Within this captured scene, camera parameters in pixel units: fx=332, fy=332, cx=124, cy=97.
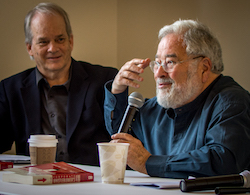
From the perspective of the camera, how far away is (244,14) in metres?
2.93

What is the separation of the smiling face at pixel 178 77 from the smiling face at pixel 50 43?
97 centimetres

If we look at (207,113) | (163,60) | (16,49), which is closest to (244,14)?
(163,60)

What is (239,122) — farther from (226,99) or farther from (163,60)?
(163,60)

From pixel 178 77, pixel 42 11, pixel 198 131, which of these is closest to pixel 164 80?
pixel 178 77

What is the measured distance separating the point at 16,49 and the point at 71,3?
0.76 metres

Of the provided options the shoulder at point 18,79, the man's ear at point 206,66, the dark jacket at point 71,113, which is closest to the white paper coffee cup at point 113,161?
the man's ear at point 206,66

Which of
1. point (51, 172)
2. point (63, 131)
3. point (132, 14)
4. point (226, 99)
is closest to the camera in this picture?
point (51, 172)

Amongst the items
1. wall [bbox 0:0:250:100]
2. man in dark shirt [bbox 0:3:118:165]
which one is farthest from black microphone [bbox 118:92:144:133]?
wall [bbox 0:0:250:100]

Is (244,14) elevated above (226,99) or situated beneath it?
elevated above

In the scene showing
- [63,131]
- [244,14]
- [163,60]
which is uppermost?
[244,14]

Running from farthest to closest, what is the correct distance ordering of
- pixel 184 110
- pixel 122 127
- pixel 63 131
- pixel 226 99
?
pixel 63 131
pixel 184 110
pixel 226 99
pixel 122 127

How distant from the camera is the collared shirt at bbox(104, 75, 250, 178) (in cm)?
123

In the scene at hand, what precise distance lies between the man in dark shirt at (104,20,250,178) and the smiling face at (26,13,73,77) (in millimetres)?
631

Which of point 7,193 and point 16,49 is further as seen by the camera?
point 16,49
